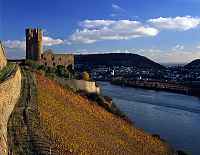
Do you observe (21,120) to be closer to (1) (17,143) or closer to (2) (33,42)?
(1) (17,143)

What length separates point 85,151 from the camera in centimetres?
1289

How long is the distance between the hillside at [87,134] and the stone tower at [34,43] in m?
16.1

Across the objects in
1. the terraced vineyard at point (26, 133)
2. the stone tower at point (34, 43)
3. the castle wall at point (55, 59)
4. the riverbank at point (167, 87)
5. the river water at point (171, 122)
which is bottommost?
the river water at point (171, 122)

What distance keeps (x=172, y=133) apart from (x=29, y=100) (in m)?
17.8

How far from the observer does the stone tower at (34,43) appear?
4006 centimetres

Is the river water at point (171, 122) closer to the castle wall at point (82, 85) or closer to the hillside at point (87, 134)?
the castle wall at point (82, 85)

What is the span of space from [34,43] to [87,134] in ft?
82.5

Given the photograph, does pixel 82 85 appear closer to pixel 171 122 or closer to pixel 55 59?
pixel 171 122

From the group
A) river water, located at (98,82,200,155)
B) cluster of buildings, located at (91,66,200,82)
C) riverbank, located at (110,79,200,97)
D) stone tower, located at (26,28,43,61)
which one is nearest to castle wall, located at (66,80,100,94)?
river water, located at (98,82,200,155)

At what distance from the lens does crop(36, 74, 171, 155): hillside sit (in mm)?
12789

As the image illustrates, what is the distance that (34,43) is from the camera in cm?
4034

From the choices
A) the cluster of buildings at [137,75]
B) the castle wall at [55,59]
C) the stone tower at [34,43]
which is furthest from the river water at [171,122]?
the cluster of buildings at [137,75]

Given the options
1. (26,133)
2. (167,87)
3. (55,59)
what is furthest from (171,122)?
(167,87)

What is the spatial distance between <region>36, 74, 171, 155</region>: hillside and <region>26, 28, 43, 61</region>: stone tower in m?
16.1
